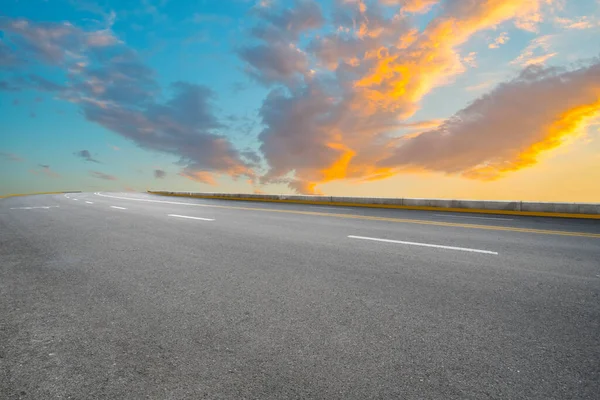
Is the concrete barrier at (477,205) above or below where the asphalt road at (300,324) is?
above

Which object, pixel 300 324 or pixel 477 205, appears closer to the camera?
pixel 300 324

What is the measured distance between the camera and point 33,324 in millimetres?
3002

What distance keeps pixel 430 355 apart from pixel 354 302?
109cm

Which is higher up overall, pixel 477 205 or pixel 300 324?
pixel 477 205

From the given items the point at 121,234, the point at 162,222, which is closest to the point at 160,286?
the point at 121,234

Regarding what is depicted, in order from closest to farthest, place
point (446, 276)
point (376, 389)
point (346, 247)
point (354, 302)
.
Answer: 1. point (376, 389)
2. point (354, 302)
3. point (446, 276)
4. point (346, 247)

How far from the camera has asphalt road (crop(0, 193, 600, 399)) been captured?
6.82ft

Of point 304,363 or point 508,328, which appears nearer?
point 304,363

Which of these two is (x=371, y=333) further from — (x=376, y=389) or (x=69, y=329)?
(x=69, y=329)

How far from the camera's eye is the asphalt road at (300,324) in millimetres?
2080

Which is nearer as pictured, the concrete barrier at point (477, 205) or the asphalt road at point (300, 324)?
the asphalt road at point (300, 324)

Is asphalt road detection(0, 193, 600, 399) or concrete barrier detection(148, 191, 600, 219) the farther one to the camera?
concrete barrier detection(148, 191, 600, 219)

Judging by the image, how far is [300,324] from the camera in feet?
9.50

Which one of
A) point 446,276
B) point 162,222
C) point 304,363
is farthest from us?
point 162,222
